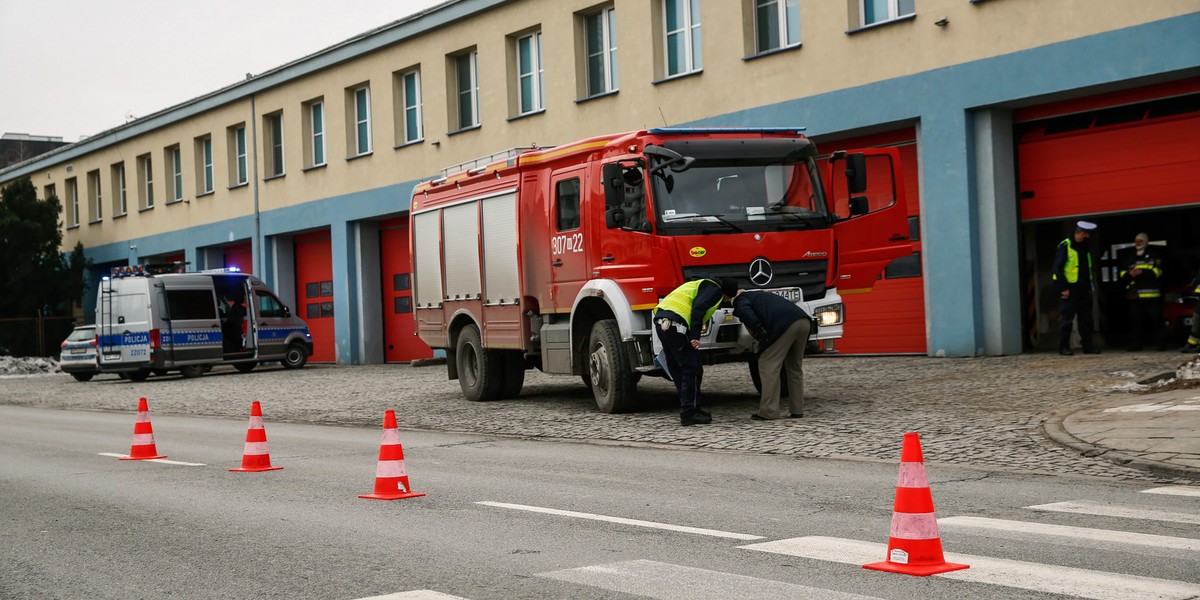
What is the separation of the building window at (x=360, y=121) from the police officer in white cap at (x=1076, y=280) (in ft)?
67.1

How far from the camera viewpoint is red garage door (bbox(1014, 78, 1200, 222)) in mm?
18172

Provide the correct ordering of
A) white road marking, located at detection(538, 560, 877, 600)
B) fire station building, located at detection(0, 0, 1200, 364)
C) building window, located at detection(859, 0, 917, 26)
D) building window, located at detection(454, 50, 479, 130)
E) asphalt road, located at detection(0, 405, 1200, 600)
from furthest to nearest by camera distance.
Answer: building window, located at detection(454, 50, 479, 130)
building window, located at detection(859, 0, 917, 26)
fire station building, located at detection(0, 0, 1200, 364)
asphalt road, located at detection(0, 405, 1200, 600)
white road marking, located at detection(538, 560, 877, 600)

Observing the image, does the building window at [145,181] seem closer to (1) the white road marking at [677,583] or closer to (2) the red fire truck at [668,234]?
(2) the red fire truck at [668,234]

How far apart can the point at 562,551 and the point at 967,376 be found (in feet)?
37.7

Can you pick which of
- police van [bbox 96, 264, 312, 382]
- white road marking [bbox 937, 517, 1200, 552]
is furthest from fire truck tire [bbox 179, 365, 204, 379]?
white road marking [bbox 937, 517, 1200, 552]

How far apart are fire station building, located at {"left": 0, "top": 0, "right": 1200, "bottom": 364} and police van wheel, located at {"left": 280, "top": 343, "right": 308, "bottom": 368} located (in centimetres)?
126

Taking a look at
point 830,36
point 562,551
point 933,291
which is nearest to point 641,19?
point 830,36

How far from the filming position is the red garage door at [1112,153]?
18172 mm

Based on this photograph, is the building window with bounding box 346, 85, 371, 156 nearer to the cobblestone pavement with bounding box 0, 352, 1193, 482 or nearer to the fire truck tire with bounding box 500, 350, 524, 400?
the cobblestone pavement with bounding box 0, 352, 1193, 482

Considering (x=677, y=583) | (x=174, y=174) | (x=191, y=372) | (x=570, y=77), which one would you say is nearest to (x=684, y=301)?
(x=677, y=583)

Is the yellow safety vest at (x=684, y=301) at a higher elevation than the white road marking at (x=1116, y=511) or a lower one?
higher

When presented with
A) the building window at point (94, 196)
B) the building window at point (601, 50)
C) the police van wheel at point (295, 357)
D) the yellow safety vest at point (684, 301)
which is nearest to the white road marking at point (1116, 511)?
the yellow safety vest at point (684, 301)

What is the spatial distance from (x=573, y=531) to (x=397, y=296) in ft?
90.4

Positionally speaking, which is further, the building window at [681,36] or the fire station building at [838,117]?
the building window at [681,36]
